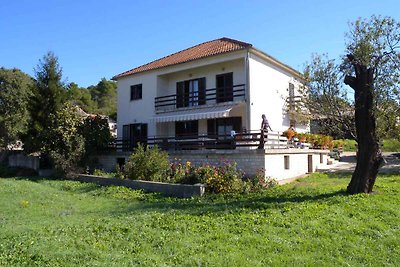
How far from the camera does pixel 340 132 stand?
58.1 feet

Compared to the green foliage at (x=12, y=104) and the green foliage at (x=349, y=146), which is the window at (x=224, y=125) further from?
the green foliage at (x=349, y=146)

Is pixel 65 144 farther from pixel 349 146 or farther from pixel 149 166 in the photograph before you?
pixel 349 146

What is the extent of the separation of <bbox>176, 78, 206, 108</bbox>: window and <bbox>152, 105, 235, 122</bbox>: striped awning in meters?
1.38

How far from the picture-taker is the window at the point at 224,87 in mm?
28267

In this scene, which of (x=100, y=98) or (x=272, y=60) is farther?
(x=100, y=98)

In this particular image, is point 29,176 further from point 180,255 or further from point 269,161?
point 180,255

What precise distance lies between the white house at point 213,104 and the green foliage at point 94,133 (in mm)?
1673

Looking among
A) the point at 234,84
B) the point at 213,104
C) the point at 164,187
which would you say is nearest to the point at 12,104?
the point at 213,104

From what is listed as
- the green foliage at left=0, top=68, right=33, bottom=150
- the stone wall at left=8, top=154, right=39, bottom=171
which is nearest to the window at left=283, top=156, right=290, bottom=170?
the stone wall at left=8, top=154, right=39, bottom=171

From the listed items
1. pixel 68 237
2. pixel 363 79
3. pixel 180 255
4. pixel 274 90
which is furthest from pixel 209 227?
pixel 274 90

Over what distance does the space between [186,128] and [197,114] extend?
432cm

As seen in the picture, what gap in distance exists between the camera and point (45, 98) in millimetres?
30438

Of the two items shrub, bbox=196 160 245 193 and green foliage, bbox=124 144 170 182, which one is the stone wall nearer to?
green foliage, bbox=124 144 170 182

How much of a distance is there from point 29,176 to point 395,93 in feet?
86.1
